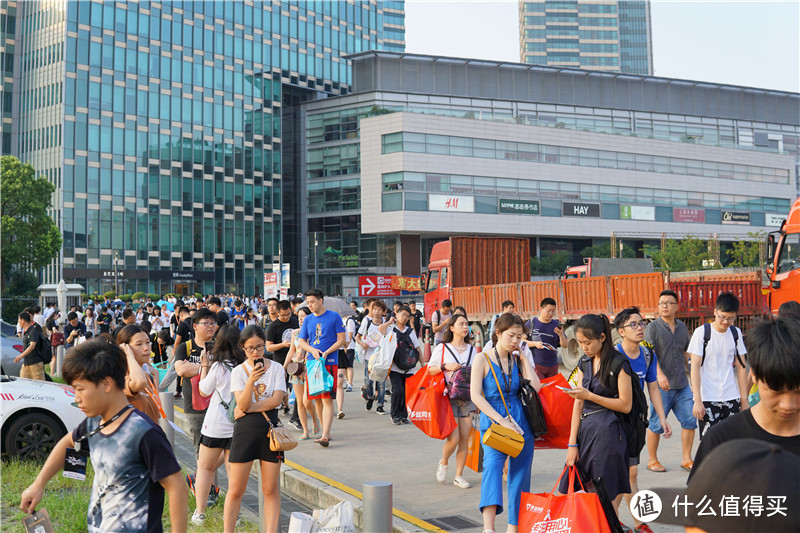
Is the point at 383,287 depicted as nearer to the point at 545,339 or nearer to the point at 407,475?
the point at 545,339

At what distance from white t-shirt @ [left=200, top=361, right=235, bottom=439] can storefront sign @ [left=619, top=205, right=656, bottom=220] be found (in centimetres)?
6720

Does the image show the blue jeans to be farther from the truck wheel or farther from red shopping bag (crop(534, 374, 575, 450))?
red shopping bag (crop(534, 374, 575, 450))

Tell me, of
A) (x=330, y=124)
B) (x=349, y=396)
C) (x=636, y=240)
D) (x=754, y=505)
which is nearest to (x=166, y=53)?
(x=330, y=124)

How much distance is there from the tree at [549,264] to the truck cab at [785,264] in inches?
1964

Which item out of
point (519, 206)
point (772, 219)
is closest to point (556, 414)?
point (519, 206)

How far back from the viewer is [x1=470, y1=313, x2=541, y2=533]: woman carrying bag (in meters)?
5.75

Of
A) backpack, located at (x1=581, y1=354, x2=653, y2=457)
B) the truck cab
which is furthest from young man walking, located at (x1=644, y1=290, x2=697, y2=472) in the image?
the truck cab

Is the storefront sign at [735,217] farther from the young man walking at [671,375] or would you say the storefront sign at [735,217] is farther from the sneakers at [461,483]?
the sneakers at [461,483]

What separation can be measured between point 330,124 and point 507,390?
70.1 metres

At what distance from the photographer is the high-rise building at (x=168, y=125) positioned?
6856 centimetres

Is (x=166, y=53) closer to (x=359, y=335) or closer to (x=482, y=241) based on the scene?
(x=482, y=241)

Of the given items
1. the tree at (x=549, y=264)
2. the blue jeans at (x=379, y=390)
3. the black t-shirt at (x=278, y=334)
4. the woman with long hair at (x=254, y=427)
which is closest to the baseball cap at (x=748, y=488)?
the woman with long hair at (x=254, y=427)

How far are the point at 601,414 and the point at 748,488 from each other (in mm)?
3648

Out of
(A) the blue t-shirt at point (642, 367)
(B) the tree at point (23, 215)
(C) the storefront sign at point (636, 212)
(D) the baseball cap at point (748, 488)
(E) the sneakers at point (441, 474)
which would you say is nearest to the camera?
(D) the baseball cap at point (748, 488)
